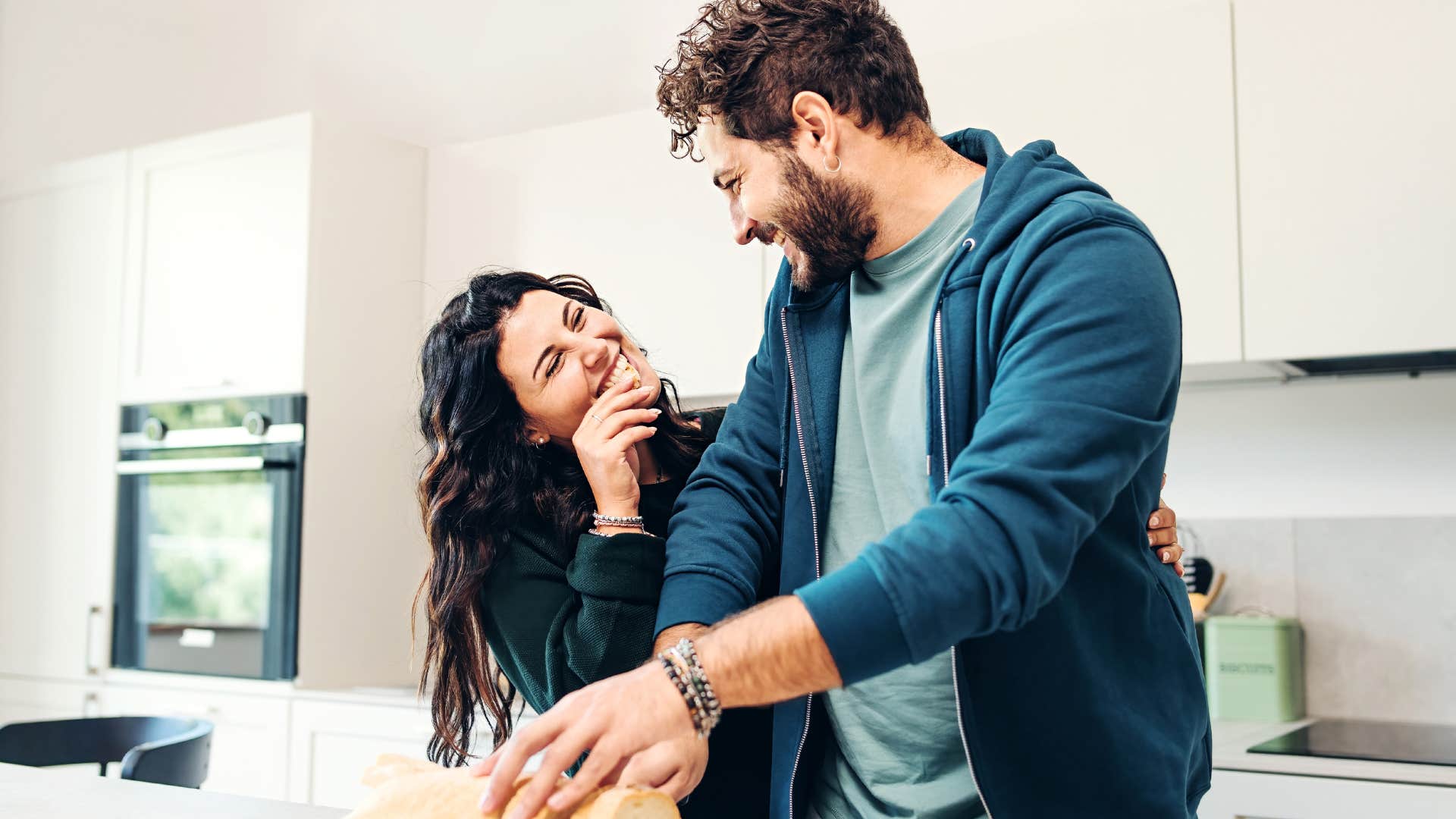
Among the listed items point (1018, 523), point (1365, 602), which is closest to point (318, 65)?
point (1365, 602)

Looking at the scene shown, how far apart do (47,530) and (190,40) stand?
153cm

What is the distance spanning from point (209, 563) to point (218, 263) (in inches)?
28.0

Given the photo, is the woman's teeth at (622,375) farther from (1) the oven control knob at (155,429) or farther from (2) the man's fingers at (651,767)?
(1) the oven control knob at (155,429)

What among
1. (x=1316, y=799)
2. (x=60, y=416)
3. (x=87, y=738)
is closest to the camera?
(x=1316, y=799)

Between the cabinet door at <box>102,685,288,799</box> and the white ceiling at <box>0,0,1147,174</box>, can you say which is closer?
the cabinet door at <box>102,685,288,799</box>

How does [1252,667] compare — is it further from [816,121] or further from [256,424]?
[256,424]

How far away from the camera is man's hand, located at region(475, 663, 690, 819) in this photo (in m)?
0.81

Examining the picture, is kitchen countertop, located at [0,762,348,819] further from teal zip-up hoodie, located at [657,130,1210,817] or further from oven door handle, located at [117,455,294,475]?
oven door handle, located at [117,455,294,475]

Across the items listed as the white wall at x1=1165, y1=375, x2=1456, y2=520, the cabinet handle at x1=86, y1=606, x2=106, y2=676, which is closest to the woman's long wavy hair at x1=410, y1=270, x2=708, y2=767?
the white wall at x1=1165, y1=375, x2=1456, y2=520

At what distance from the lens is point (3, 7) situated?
3.90m

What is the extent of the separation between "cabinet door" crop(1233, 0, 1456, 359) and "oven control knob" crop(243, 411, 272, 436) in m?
2.09

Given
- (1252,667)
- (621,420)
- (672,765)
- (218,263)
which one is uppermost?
(218,263)

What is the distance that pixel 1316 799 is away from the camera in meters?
1.87

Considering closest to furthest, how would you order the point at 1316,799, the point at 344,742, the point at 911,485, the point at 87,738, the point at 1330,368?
the point at 911,485 < the point at 1316,799 < the point at 87,738 < the point at 1330,368 < the point at 344,742
